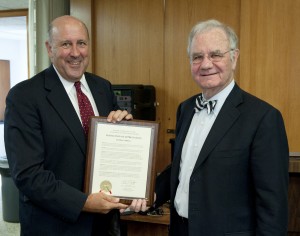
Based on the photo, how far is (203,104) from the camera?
5.14 ft

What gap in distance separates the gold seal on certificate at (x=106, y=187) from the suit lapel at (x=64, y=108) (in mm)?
166

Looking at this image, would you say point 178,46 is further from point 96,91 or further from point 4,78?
point 4,78

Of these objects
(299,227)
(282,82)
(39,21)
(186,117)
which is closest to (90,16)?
(39,21)

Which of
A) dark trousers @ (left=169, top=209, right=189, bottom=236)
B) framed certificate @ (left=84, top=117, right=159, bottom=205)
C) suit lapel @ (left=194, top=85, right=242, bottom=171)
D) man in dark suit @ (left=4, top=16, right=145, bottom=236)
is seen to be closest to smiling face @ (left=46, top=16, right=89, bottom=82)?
man in dark suit @ (left=4, top=16, right=145, bottom=236)

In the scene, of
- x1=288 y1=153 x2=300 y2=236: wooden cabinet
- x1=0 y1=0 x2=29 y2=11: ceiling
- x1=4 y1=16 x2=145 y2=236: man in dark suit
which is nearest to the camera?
x1=4 y1=16 x2=145 y2=236: man in dark suit

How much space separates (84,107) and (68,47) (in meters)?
0.27

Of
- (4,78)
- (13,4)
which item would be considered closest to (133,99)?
(13,4)

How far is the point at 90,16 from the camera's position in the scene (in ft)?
11.1

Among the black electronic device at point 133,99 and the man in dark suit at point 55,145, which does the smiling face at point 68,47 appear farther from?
the black electronic device at point 133,99

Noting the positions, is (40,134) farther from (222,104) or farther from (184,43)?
(184,43)

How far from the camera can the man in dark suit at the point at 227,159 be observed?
1.35 m

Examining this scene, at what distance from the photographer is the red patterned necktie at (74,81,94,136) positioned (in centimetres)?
158

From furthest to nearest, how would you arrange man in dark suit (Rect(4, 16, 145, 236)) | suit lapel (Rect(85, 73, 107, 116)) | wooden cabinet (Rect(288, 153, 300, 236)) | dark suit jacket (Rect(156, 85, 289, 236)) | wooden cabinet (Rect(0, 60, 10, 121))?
1. wooden cabinet (Rect(0, 60, 10, 121))
2. wooden cabinet (Rect(288, 153, 300, 236))
3. suit lapel (Rect(85, 73, 107, 116))
4. man in dark suit (Rect(4, 16, 145, 236))
5. dark suit jacket (Rect(156, 85, 289, 236))

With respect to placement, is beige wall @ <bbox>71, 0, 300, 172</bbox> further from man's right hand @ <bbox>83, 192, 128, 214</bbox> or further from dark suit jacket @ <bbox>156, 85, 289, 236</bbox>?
man's right hand @ <bbox>83, 192, 128, 214</bbox>
